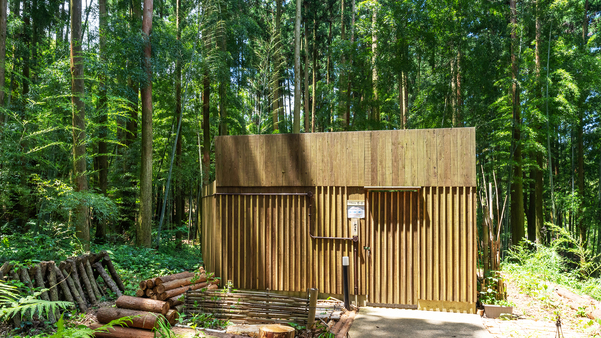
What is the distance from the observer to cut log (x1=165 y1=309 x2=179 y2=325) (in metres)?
4.51

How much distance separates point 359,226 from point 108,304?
3935 mm

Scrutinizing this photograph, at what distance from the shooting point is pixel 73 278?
5332mm

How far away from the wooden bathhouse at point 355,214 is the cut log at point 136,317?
5.44ft

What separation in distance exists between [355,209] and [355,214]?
0.07 m

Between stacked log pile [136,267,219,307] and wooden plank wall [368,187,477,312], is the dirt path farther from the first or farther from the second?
stacked log pile [136,267,219,307]

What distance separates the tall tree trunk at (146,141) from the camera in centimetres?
859

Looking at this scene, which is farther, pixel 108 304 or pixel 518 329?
pixel 108 304

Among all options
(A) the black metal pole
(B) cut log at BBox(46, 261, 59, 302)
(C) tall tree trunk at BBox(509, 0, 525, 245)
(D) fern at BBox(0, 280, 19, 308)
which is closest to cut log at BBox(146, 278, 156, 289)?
(B) cut log at BBox(46, 261, 59, 302)

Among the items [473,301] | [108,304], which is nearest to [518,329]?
[473,301]

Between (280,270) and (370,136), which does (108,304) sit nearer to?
(280,270)

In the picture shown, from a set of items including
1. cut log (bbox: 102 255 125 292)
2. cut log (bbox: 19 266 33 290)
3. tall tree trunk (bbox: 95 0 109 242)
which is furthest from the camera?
tall tree trunk (bbox: 95 0 109 242)

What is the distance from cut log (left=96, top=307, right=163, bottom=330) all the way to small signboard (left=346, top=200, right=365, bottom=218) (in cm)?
289

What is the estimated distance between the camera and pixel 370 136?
544cm

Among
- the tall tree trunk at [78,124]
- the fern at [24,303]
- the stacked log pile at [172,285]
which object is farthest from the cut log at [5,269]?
A: the tall tree trunk at [78,124]
